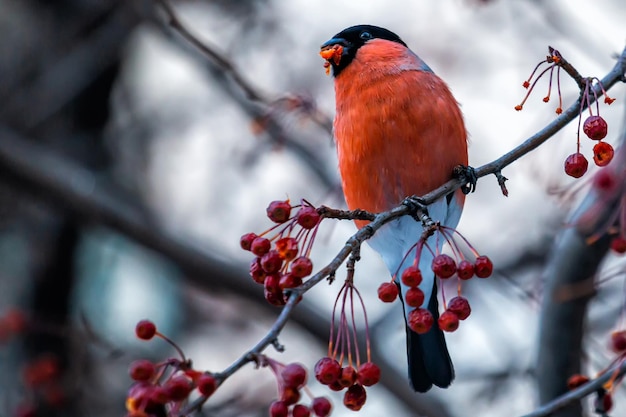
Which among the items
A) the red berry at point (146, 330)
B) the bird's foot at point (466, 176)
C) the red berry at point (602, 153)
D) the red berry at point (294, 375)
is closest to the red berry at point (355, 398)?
the red berry at point (294, 375)

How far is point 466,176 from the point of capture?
7.30 ft

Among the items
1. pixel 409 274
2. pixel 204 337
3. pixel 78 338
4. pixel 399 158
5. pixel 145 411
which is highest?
pixel 204 337

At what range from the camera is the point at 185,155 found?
5559 millimetres

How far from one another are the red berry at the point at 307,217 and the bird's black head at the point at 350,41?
130cm

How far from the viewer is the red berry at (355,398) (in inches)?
68.9

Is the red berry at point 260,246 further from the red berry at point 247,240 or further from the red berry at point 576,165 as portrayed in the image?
the red berry at point 576,165

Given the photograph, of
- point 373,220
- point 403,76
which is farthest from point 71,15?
point 373,220

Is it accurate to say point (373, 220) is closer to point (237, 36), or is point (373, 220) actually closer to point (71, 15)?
point (237, 36)

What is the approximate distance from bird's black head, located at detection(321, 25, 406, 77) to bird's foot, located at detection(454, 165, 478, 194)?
64cm

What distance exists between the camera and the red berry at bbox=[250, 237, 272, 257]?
176 cm

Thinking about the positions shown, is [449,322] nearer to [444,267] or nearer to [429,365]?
[444,267]

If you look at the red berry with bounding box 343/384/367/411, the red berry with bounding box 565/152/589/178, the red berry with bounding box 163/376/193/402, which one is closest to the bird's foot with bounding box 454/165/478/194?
the red berry with bounding box 565/152/589/178

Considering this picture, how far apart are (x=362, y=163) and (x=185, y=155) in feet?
10.1

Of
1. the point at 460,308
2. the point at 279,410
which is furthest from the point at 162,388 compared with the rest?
the point at 460,308
